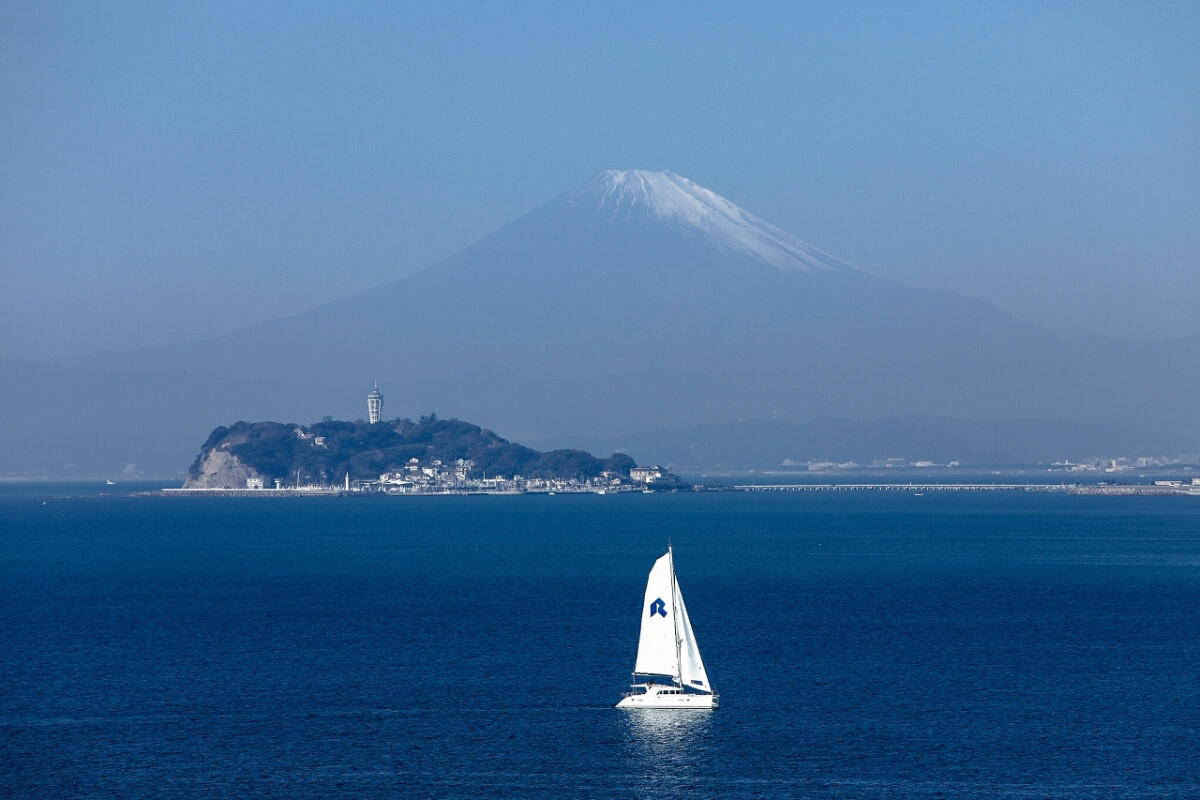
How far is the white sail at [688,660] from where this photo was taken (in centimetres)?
5403

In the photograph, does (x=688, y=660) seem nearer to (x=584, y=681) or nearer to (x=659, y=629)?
(x=659, y=629)

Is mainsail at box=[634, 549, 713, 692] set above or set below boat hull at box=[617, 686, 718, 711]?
above

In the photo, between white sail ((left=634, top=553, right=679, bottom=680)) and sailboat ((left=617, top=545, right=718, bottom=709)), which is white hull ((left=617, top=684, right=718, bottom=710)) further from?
white sail ((left=634, top=553, right=679, bottom=680))

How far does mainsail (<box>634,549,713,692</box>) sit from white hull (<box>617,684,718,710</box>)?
1.43 feet

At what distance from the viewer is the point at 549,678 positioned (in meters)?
60.1

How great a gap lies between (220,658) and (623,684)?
65.5 feet

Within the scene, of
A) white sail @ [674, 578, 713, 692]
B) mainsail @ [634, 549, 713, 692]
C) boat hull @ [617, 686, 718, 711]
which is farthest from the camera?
white sail @ [674, 578, 713, 692]

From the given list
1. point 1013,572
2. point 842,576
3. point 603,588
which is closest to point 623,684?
point 603,588

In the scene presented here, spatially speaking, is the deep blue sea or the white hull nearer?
the deep blue sea

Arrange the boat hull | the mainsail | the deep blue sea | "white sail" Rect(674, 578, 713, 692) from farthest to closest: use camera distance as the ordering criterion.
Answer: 1. "white sail" Rect(674, 578, 713, 692)
2. the mainsail
3. the boat hull
4. the deep blue sea

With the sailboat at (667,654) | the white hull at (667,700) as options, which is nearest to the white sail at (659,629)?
the sailboat at (667,654)

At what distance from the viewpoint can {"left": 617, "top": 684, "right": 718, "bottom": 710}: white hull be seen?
2112 inches

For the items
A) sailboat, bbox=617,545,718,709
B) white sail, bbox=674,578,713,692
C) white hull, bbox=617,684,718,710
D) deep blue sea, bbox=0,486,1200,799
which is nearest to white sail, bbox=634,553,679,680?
sailboat, bbox=617,545,718,709

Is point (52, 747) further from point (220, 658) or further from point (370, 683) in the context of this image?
point (220, 658)
